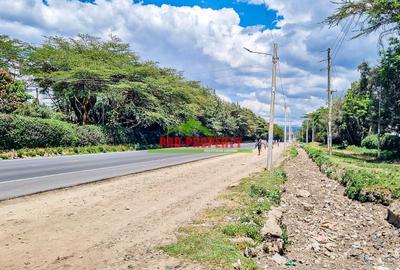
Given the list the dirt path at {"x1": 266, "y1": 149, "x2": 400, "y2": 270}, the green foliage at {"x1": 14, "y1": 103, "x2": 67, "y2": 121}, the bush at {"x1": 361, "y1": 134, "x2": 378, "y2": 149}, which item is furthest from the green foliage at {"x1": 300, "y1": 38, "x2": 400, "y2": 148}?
the green foliage at {"x1": 14, "y1": 103, "x2": 67, "y2": 121}

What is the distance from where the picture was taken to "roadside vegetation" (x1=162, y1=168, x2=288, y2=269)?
5.47m

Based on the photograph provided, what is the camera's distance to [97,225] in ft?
23.8

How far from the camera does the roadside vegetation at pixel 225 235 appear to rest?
17.9 ft

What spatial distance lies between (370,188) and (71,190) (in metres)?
10.1

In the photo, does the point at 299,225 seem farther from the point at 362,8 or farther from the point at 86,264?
the point at 362,8

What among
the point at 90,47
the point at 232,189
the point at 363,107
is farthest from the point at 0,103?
the point at 363,107

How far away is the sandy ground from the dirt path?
232 centimetres

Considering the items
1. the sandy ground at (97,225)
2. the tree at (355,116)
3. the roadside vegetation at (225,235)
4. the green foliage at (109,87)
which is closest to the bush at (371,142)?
the tree at (355,116)

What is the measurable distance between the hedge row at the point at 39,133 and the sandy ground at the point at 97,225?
13444 millimetres

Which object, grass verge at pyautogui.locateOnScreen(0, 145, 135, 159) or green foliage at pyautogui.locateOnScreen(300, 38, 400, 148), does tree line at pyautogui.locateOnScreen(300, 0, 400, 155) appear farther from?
grass verge at pyautogui.locateOnScreen(0, 145, 135, 159)

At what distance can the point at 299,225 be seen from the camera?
9023 mm

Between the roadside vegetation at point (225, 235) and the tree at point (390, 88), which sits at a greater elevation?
the tree at point (390, 88)

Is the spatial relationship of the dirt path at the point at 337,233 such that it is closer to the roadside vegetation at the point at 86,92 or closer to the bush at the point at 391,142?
the roadside vegetation at the point at 86,92

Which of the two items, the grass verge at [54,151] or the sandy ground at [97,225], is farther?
the grass verge at [54,151]
